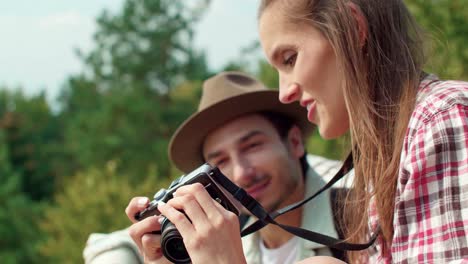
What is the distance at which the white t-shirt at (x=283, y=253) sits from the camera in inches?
98.3

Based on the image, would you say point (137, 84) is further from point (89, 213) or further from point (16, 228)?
point (89, 213)

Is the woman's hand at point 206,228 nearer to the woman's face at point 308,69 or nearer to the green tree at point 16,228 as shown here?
the woman's face at point 308,69

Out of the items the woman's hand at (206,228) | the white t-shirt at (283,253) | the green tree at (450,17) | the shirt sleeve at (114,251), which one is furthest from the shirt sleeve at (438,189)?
the green tree at (450,17)

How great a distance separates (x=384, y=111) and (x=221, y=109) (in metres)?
1.18

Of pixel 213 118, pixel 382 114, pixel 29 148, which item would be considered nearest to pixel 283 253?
pixel 213 118

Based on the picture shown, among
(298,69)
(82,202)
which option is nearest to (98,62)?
(82,202)

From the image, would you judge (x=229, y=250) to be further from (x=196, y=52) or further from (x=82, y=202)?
(x=196, y=52)

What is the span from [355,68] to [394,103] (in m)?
0.12

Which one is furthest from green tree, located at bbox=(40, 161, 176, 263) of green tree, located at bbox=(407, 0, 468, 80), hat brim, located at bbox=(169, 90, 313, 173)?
hat brim, located at bbox=(169, 90, 313, 173)

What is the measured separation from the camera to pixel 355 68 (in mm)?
1560

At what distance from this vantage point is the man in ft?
8.16

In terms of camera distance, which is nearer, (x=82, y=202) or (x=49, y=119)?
(x=82, y=202)

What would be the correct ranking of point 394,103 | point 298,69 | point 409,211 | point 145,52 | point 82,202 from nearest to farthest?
point 409,211 < point 394,103 < point 298,69 < point 82,202 < point 145,52

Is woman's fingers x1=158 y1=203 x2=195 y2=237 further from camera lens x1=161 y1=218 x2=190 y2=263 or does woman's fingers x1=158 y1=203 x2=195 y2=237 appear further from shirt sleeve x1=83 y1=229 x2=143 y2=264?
shirt sleeve x1=83 y1=229 x2=143 y2=264
